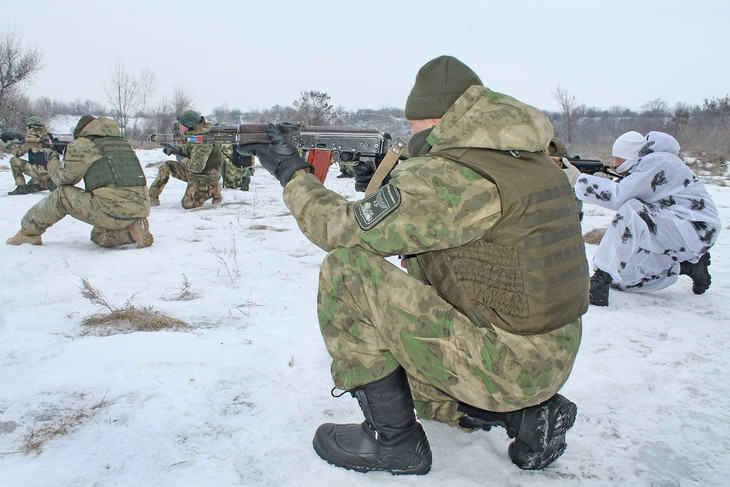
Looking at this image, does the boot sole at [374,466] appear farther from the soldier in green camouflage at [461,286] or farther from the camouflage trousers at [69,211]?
the camouflage trousers at [69,211]

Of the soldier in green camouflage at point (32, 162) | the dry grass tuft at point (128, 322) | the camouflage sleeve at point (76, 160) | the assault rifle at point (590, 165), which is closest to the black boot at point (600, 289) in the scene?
the assault rifle at point (590, 165)

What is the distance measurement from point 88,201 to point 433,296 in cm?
465

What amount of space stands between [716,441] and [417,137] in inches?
71.3

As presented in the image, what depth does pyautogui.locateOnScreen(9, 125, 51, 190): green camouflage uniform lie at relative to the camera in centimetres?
888

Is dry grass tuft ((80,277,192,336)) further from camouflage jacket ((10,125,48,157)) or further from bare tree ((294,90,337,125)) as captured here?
bare tree ((294,90,337,125))

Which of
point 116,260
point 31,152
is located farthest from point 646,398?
point 31,152

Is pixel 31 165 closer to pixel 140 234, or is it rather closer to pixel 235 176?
pixel 235 176

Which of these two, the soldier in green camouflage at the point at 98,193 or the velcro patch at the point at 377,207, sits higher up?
the velcro patch at the point at 377,207

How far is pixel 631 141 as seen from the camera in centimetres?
393

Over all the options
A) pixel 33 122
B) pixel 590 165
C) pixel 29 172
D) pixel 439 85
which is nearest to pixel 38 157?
pixel 29 172

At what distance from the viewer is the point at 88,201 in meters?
5.02

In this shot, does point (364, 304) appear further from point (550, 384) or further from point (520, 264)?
point (550, 384)

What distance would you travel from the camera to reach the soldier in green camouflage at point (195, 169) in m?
8.18

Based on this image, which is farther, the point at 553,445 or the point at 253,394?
the point at 253,394
